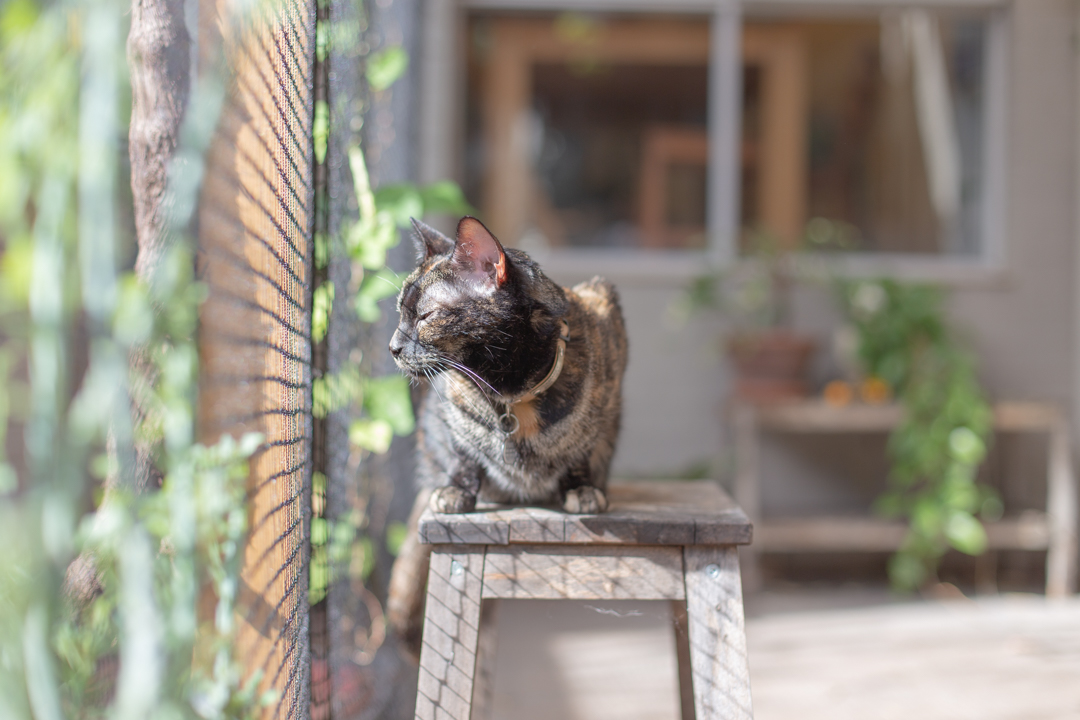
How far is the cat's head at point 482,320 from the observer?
116 cm

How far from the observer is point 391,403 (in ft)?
5.50

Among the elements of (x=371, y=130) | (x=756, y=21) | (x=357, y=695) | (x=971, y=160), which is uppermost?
(x=756, y=21)

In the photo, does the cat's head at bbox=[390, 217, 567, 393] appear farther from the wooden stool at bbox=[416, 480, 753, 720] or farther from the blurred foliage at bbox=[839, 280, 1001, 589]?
the blurred foliage at bbox=[839, 280, 1001, 589]

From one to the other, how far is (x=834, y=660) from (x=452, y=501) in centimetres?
167

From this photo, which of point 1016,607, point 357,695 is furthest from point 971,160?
point 357,695

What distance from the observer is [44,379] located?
0.87 meters

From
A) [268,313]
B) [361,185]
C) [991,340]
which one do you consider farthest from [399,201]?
[991,340]

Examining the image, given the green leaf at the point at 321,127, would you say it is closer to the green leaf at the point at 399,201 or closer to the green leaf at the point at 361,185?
the green leaf at the point at 361,185

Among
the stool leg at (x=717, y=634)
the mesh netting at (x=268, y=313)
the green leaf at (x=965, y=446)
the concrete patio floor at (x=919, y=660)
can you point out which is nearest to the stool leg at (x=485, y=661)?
the mesh netting at (x=268, y=313)

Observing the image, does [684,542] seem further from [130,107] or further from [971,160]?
[971,160]

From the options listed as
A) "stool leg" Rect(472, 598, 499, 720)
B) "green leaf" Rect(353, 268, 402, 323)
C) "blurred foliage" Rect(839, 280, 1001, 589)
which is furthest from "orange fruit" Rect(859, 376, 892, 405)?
"green leaf" Rect(353, 268, 402, 323)

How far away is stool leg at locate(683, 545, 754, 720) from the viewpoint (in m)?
1.12

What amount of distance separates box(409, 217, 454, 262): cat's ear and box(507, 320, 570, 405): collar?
25 centimetres

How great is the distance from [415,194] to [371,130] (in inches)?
12.5
